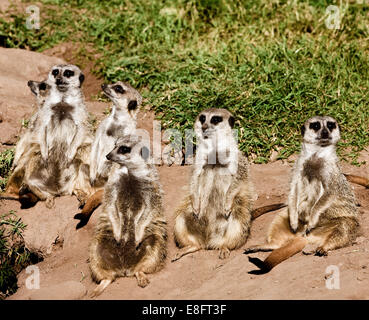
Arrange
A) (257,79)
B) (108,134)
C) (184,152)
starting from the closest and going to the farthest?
(108,134)
(184,152)
(257,79)

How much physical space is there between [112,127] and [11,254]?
1143mm

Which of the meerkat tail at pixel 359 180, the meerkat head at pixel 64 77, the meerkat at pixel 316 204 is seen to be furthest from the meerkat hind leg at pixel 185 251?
the meerkat head at pixel 64 77

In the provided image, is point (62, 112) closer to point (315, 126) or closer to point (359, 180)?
point (315, 126)

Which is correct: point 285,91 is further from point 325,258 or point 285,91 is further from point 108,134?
point 325,258

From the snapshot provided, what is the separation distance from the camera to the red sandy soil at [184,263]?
3.11 m

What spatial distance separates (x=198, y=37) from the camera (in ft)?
19.5

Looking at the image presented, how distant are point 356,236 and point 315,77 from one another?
6.63ft

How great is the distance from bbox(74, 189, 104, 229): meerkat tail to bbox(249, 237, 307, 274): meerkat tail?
1.18 metres

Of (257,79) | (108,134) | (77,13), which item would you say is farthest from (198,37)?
(108,134)

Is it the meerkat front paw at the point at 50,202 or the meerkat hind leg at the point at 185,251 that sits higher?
the meerkat front paw at the point at 50,202

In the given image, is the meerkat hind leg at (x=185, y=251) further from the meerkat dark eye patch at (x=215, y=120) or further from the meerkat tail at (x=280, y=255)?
the meerkat dark eye patch at (x=215, y=120)

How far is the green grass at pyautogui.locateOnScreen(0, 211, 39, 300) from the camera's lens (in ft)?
13.1

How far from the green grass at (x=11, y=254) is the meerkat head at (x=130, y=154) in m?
0.95

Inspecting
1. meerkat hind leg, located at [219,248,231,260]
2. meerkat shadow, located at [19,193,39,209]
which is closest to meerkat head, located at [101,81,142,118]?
meerkat shadow, located at [19,193,39,209]
